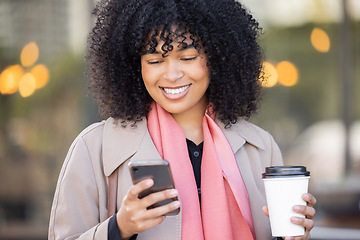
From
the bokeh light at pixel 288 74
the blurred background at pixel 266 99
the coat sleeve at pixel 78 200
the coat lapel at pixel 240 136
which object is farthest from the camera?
the bokeh light at pixel 288 74

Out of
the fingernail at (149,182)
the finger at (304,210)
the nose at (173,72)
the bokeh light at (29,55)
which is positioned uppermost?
the bokeh light at (29,55)

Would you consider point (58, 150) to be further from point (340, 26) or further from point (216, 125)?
point (216, 125)

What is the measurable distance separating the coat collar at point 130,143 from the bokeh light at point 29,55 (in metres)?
4.29

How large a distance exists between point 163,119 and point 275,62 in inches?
213

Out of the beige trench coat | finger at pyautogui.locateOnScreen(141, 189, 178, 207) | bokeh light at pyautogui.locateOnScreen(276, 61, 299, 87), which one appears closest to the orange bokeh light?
bokeh light at pyautogui.locateOnScreen(276, 61, 299, 87)

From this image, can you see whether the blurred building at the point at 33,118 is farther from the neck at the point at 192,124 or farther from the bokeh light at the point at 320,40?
the neck at the point at 192,124

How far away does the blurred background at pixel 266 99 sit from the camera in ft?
19.9

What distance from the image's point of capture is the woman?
1896 mm

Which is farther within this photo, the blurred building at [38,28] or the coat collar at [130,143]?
the blurred building at [38,28]

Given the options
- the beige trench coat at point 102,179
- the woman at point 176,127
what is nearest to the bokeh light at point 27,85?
the woman at point 176,127

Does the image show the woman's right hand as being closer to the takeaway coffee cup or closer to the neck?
the takeaway coffee cup

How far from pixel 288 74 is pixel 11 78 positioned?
11.1ft

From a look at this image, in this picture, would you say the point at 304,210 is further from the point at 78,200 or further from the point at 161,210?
the point at 78,200

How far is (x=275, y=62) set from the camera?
726 centimetres
